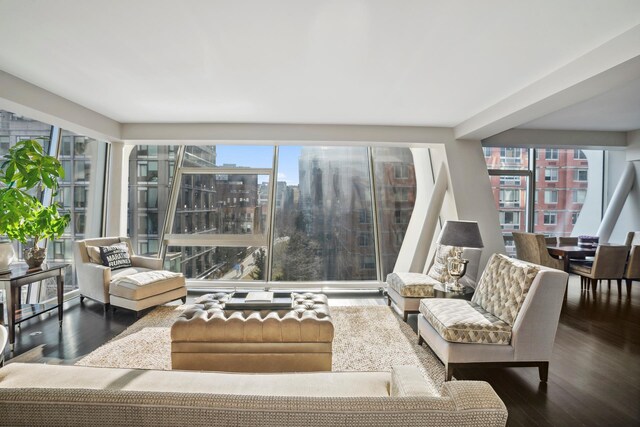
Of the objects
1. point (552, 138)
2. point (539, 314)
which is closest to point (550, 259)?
point (552, 138)

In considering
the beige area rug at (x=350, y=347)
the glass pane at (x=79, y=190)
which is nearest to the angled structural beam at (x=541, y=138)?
the beige area rug at (x=350, y=347)

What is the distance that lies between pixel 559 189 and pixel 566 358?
5.32 meters

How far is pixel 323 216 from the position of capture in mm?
5973

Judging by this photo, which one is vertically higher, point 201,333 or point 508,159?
point 508,159

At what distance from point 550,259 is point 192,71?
213 inches

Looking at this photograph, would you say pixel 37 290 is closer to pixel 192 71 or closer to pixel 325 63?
pixel 192 71

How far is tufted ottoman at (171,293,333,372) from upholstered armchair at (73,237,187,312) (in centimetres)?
164

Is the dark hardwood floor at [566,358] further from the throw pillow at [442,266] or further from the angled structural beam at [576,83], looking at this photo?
the angled structural beam at [576,83]

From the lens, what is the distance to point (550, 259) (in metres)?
5.14

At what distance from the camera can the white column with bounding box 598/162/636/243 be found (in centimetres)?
668

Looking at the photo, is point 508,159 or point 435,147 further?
point 508,159

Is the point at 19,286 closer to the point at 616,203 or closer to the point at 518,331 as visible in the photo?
the point at 518,331

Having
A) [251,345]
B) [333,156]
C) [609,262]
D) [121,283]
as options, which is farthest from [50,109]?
[609,262]

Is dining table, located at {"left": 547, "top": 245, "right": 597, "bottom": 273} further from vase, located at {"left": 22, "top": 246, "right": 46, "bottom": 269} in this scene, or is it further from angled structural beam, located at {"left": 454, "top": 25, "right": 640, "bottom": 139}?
vase, located at {"left": 22, "top": 246, "right": 46, "bottom": 269}
